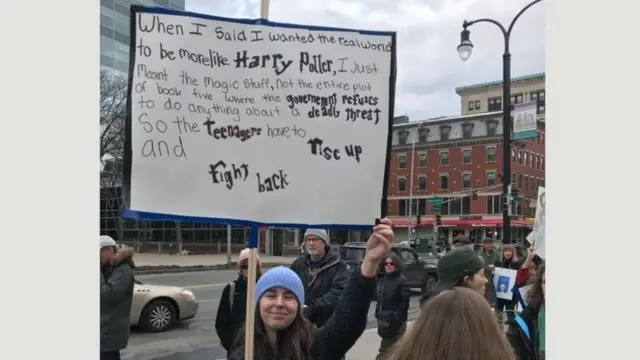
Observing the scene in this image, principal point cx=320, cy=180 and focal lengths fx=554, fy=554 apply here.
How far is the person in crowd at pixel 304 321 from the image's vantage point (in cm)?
248

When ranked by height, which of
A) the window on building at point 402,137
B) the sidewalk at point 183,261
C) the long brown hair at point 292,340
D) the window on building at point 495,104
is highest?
the window on building at point 495,104

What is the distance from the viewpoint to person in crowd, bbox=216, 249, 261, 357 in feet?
13.9

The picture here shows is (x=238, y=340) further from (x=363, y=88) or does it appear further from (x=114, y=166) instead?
(x=114, y=166)

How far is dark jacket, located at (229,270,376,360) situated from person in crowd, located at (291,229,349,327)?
151cm

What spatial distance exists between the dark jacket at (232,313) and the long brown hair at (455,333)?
277cm

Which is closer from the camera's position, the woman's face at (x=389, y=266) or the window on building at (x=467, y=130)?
the woman's face at (x=389, y=266)

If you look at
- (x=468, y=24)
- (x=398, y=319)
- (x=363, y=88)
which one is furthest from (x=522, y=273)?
(x=468, y=24)

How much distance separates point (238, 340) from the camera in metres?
2.88

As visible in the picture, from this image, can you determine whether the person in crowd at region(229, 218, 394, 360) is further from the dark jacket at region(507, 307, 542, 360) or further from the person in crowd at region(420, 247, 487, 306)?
the dark jacket at region(507, 307, 542, 360)

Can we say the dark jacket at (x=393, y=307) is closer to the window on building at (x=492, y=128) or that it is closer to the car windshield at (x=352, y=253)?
the car windshield at (x=352, y=253)

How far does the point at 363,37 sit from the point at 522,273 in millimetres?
3807

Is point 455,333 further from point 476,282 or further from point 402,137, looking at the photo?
point 402,137

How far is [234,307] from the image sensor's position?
4.29 metres

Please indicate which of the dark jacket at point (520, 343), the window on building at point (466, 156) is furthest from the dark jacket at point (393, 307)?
the window on building at point (466, 156)
